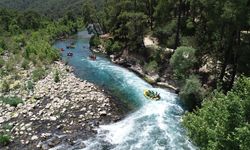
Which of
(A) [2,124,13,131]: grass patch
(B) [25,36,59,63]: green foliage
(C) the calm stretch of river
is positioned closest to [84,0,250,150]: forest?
(C) the calm stretch of river

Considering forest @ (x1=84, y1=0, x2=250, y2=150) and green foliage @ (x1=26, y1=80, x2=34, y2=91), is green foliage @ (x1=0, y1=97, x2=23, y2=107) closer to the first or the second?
green foliage @ (x1=26, y1=80, x2=34, y2=91)

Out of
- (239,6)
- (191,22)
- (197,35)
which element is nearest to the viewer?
(239,6)

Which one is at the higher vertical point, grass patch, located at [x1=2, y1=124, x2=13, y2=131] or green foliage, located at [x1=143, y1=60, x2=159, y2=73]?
green foliage, located at [x1=143, y1=60, x2=159, y2=73]

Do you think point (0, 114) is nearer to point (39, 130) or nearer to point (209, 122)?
point (39, 130)

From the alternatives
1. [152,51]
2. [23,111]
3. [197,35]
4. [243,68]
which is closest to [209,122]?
[243,68]

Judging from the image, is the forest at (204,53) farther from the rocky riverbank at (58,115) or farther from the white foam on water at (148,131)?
the rocky riverbank at (58,115)

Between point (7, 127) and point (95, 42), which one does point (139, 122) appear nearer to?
point (7, 127)

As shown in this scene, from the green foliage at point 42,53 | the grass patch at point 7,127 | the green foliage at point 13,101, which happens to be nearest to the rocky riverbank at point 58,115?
the grass patch at point 7,127
